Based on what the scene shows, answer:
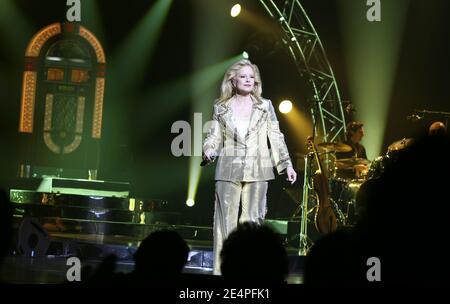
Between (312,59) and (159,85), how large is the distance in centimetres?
267

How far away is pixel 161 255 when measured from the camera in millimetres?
2932

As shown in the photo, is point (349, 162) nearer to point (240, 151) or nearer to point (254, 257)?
point (240, 151)

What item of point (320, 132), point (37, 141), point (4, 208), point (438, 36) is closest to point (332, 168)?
point (320, 132)

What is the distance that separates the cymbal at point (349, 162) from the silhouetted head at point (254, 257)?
681cm

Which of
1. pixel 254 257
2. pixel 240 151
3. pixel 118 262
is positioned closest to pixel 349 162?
pixel 118 262

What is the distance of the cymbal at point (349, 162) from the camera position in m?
9.29

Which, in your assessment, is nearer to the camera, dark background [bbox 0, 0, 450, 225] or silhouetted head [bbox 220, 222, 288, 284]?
silhouetted head [bbox 220, 222, 288, 284]

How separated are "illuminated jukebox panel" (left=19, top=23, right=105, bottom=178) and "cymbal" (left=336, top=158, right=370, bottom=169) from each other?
4.88 m

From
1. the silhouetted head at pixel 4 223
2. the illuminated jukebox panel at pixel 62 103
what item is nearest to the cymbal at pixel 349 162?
the illuminated jukebox panel at pixel 62 103

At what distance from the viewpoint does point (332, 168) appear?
9953 mm

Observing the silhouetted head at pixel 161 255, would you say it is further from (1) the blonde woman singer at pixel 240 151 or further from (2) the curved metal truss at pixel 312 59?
(2) the curved metal truss at pixel 312 59

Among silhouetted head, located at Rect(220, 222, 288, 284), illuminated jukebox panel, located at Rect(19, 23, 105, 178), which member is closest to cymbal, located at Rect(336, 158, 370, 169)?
illuminated jukebox panel, located at Rect(19, 23, 105, 178)

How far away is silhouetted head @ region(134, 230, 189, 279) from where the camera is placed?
287 centimetres

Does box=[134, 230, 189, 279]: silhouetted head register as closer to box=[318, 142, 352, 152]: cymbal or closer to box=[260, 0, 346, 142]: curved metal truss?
box=[318, 142, 352, 152]: cymbal
